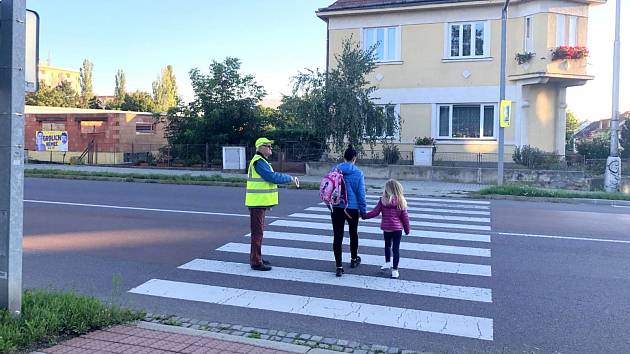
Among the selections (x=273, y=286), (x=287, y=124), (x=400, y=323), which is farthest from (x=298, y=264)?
(x=287, y=124)

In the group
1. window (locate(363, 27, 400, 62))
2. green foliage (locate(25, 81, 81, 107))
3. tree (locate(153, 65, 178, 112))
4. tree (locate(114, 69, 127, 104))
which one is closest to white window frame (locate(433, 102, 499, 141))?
window (locate(363, 27, 400, 62))

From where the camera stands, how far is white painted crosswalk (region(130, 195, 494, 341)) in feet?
19.9

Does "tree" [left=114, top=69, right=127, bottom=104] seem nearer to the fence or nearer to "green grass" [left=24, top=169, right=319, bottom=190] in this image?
the fence

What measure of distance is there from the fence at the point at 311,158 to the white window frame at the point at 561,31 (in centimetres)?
514

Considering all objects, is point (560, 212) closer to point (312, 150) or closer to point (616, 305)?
point (616, 305)

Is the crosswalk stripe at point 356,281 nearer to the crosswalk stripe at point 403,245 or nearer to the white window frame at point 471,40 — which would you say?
the crosswalk stripe at point 403,245

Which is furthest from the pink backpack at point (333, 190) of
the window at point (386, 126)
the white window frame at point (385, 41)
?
the white window frame at point (385, 41)

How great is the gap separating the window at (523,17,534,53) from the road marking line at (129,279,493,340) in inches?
863

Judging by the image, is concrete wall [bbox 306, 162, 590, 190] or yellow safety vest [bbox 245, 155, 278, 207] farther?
concrete wall [bbox 306, 162, 590, 190]

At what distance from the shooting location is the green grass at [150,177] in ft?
70.1

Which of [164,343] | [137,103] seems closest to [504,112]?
[164,343]

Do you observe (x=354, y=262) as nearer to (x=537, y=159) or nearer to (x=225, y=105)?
(x=537, y=159)

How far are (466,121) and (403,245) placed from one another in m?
18.4

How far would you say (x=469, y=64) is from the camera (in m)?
26.5
